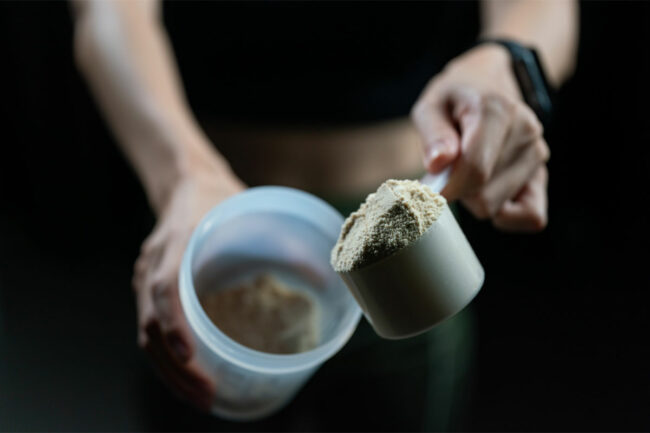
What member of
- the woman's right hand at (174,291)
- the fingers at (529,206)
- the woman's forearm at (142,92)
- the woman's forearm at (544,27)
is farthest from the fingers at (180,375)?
the woman's forearm at (544,27)

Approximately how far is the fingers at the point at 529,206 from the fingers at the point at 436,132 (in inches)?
2.8

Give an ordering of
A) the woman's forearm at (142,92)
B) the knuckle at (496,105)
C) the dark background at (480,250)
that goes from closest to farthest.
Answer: the knuckle at (496,105) → the woman's forearm at (142,92) → the dark background at (480,250)

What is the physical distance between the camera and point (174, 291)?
40cm

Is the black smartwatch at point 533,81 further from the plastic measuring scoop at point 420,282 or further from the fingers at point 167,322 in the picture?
the fingers at point 167,322

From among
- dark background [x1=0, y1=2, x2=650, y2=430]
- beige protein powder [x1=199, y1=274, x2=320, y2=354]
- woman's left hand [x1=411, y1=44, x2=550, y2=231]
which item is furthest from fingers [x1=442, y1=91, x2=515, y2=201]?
dark background [x1=0, y1=2, x2=650, y2=430]

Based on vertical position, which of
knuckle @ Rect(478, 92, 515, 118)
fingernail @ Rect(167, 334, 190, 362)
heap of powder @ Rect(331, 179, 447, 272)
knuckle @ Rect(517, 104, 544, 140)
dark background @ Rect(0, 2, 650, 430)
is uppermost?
heap of powder @ Rect(331, 179, 447, 272)

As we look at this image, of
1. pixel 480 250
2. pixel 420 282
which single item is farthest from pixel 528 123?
pixel 480 250

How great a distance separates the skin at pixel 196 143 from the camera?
15.7 inches

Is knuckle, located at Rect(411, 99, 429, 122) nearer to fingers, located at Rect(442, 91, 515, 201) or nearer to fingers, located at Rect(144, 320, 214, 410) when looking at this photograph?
fingers, located at Rect(442, 91, 515, 201)

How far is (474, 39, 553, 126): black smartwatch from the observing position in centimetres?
44

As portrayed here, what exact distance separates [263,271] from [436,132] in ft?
0.56

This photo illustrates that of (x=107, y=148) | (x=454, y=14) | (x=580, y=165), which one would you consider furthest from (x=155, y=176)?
(x=580, y=165)

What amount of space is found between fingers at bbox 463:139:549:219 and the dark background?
10.7 inches

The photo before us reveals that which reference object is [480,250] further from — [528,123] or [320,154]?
[528,123]
